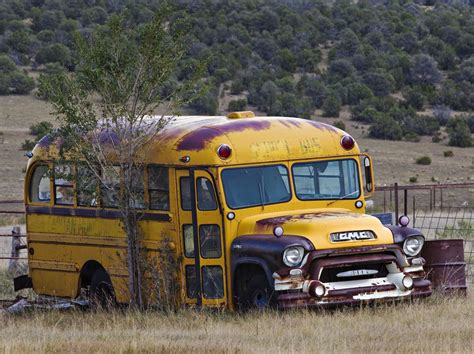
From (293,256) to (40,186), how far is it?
15.5 feet

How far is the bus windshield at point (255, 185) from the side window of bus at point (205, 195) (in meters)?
0.16

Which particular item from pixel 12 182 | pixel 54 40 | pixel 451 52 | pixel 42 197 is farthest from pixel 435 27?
pixel 42 197

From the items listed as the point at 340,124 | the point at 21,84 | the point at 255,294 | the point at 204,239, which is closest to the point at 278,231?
the point at 255,294

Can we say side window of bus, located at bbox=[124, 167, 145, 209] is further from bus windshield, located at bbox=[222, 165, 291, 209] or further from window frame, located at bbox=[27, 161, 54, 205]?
window frame, located at bbox=[27, 161, 54, 205]

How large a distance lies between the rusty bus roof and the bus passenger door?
0.27 meters

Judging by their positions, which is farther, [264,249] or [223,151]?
[223,151]

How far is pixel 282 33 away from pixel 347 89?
496 inches

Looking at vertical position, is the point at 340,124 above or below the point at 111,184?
above

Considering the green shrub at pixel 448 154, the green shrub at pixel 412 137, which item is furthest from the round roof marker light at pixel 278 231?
the green shrub at pixel 412 137

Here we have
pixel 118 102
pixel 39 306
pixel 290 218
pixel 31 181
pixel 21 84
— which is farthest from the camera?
pixel 21 84

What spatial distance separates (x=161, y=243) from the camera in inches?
567

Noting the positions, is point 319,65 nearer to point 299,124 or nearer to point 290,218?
point 299,124

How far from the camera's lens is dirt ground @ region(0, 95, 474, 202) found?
42344 millimetres

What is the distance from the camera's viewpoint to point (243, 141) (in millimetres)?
14164
